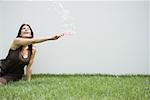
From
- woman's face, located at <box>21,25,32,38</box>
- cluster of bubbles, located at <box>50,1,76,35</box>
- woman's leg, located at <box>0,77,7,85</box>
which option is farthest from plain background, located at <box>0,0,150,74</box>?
woman's leg, located at <box>0,77,7,85</box>

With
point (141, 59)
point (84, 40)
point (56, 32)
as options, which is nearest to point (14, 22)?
point (56, 32)

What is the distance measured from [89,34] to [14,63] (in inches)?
48.3

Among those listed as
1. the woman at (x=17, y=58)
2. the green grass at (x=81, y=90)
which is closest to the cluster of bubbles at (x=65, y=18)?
the woman at (x=17, y=58)

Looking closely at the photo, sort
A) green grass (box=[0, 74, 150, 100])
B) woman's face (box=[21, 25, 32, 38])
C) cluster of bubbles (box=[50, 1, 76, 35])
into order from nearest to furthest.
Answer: green grass (box=[0, 74, 150, 100])
woman's face (box=[21, 25, 32, 38])
cluster of bubbles (box=[50, 1, 76, 35])

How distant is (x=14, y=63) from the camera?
15.2 ft

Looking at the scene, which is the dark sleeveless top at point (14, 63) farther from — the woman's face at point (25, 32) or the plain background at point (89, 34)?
the plain background at point (89, 34)

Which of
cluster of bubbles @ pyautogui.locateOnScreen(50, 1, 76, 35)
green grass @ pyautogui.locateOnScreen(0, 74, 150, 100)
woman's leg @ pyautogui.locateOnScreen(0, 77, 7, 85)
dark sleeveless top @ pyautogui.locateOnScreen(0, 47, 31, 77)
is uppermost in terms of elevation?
cluster of bubbles @ pyautogui.locateOnScreen(50, 1, 76, 35)

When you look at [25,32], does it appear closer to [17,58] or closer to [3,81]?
[17,58]

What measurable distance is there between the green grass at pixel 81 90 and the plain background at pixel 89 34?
70 cm

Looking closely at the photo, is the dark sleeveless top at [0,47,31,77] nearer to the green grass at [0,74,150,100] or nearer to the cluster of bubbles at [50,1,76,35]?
the green grass at [0,74,150,100]

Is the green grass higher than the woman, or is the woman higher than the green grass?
the woman

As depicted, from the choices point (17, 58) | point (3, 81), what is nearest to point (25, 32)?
point (17, 58)

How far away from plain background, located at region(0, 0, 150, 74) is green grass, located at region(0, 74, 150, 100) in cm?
70

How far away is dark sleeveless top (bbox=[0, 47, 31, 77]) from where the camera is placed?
181 inches
